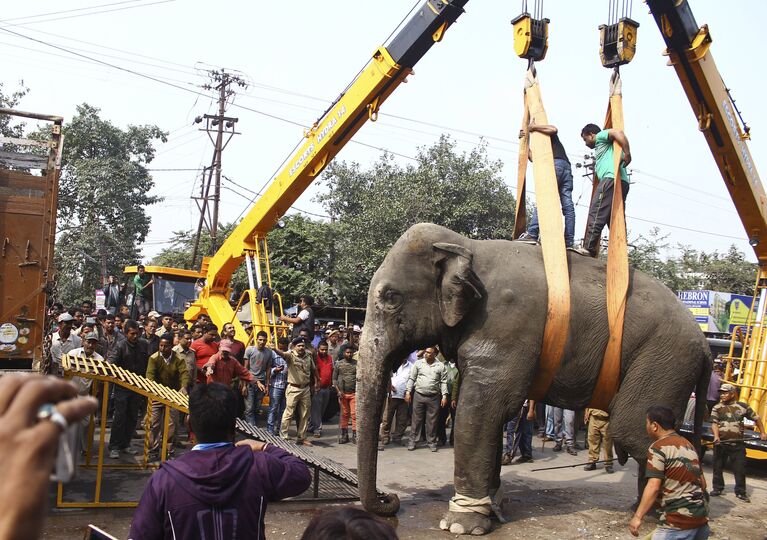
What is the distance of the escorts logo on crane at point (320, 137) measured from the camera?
12.9 m

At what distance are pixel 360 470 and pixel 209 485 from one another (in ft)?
13.8

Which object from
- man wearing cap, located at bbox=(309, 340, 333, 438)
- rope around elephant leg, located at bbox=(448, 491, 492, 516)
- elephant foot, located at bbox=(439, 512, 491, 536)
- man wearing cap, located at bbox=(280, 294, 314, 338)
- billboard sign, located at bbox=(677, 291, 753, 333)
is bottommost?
elephant foot, located at bbox=(439, 512, 491, 536)

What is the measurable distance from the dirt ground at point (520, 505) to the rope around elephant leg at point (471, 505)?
0.83ft

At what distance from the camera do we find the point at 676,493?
4.85 metres

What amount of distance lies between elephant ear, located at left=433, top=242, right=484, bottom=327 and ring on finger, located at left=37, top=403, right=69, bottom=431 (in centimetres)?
555

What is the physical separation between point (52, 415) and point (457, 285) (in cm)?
559

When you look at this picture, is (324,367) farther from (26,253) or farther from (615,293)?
(615,293)

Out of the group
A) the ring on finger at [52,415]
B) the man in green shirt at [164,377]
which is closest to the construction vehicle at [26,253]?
the man in green shirt at [164,377]

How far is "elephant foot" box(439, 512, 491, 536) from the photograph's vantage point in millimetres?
6691

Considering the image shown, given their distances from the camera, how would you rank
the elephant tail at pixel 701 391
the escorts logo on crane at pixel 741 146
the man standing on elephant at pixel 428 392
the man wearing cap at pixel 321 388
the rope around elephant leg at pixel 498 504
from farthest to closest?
the man wearing cap at pixel 321 388
the man standing on elephant at pixel 428 392
the escorts logo on crane at pixel 741 146
the elephant tail at pixel 701 391
the rope around elephant leg at pixel 498 504

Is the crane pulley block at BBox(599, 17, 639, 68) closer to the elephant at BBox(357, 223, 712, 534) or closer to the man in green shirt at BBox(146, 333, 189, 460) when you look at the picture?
the elephant at BBox(357, 223, 712, 534)

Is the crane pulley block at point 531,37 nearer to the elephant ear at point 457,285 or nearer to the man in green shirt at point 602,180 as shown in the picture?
the man in green shirt at point 602,180

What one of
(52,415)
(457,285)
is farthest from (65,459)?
(457,285)

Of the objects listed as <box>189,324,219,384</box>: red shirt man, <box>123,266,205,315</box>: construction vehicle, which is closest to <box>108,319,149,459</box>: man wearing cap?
<box>189,324,219,384</box>: red shirt man
